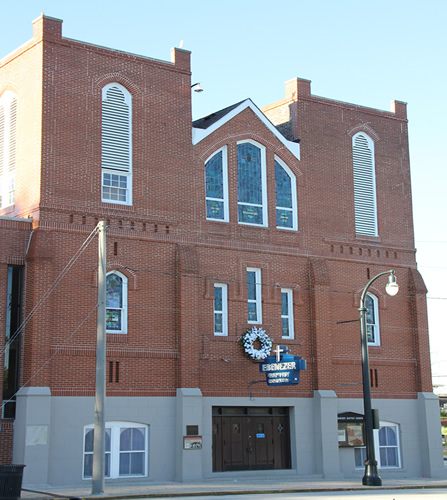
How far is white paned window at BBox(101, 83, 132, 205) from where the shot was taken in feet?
91.6

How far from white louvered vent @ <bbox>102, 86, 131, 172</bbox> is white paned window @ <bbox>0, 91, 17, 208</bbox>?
3320mm

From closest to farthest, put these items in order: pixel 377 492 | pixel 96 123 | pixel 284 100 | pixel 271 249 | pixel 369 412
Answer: pixel 377 492 → pixel 369 412 → pixel 96 123 → pixel 271 249 → pixel 284 100

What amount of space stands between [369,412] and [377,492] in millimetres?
2744

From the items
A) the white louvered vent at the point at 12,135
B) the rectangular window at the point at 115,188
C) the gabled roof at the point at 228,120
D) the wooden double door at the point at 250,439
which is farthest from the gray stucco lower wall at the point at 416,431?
the white louvered vent at the point at 12,135

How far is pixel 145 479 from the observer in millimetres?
26203

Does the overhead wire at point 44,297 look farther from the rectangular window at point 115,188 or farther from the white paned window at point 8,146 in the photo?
the white paned window at point 8,146

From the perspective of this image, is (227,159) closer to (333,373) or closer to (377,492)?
(333,373)

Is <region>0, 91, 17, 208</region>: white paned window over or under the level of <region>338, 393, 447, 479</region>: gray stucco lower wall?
over

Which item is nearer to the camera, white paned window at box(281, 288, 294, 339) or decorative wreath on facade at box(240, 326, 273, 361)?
decorative wreath on facade at box(240, 326, 273, 361)

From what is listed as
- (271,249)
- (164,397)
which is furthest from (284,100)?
(164,397)

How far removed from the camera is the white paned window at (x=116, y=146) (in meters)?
27.9

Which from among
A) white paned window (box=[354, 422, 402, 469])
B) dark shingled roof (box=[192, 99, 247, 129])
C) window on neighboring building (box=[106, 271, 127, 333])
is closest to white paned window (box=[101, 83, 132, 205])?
window on neighboring building (box=[106, 271, 127, 333])

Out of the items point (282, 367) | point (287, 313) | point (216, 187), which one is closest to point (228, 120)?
point (216, 187)

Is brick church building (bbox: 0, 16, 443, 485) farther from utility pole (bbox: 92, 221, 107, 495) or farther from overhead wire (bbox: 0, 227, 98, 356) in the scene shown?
utility pole (bbox: 92, 221, 107, 495)
